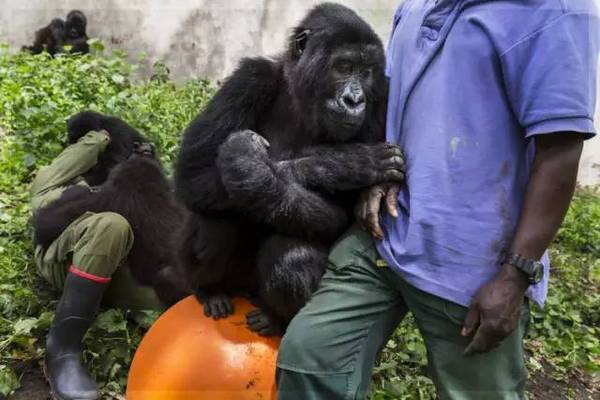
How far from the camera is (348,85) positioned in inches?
117

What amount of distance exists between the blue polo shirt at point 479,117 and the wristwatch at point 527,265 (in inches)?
4.0

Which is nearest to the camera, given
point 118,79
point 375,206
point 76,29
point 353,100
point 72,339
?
point 375,206

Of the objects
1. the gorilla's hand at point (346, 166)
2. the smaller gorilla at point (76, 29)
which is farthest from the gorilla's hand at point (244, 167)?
the smaller gorilla at point (76, 29)

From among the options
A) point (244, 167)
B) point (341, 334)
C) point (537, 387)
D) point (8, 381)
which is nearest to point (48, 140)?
point (8, 381)

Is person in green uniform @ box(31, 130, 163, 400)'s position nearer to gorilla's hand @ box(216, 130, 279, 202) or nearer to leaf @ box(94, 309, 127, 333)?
leaf @ box(94, 309, 127, 333)

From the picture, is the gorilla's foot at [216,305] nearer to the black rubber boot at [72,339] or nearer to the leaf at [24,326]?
the black rubber boot at [72,339]

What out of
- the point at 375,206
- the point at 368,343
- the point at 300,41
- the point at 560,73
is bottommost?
the point at 368,343

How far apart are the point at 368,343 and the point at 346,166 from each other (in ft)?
2.65

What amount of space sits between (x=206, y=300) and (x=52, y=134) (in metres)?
3.67

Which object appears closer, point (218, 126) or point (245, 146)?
point (245, 146)

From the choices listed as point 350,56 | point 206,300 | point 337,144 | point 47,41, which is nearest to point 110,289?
point 206,300

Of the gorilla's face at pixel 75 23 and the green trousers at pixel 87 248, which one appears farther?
the gorilla's face at pixel 75 23

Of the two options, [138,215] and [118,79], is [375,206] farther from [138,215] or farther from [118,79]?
[118,79]

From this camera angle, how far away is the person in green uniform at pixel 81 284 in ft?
12.6
